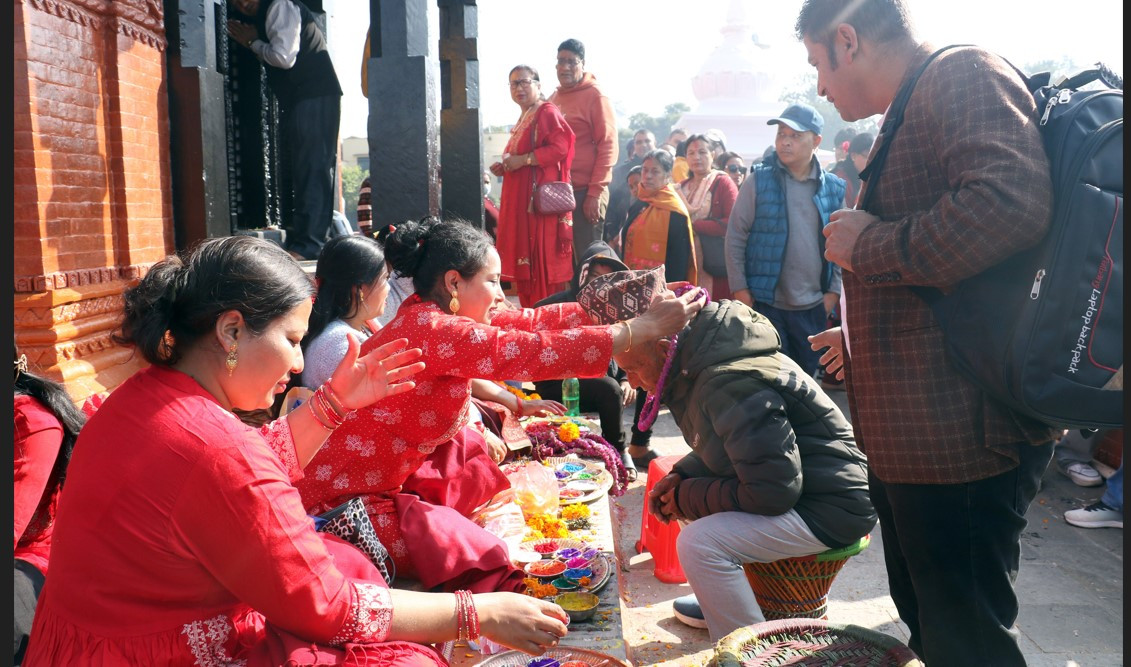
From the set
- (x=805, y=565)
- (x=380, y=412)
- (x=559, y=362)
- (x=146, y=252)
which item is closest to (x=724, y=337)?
(x=559, y=362)

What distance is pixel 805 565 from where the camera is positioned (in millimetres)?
2998

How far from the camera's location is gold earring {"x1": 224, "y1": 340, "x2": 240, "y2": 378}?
1717mm

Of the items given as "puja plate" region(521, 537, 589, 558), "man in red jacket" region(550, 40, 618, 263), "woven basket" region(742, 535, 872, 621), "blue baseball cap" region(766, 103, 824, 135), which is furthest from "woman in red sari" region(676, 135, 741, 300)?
"puja plate" region(521, 537, 589, 558)

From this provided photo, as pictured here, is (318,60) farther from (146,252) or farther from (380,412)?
(380,412)

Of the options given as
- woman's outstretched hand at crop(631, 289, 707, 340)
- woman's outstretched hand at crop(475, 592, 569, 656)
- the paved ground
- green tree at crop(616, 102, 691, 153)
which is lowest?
the paved ground

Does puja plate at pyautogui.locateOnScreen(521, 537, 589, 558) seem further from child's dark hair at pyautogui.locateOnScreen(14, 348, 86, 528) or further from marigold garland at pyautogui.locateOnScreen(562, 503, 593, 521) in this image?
child's dark hair at pyautogui.locateOnScreen(14, 348, 86, 528)

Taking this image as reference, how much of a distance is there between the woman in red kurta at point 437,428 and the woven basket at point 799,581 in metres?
0.97

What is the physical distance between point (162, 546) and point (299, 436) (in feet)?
2.29

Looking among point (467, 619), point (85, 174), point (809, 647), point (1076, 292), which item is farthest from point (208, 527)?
point (85, 174)

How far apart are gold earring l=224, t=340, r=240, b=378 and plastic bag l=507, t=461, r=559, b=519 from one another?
1857 millimetres

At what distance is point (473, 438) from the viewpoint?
3.30m

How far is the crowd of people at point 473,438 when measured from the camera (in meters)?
1.61

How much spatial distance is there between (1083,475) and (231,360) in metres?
5.22

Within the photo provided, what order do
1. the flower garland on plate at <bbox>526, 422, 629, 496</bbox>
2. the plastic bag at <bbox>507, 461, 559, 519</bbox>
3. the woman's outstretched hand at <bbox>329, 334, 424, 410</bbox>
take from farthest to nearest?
the flower garland on plate at <bbox>526, 422, 629, 496</bbox>, the plastic bag at <bbox>507, 461, 559, 519</bbox>, the woman's outstretched hand at <bbox>329, 334, 424, 410</bbox>
